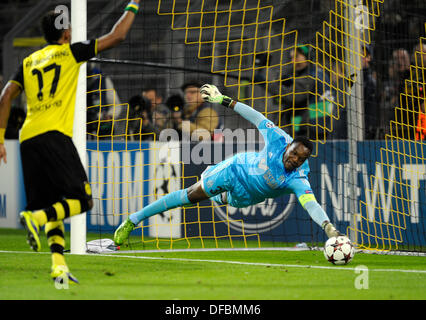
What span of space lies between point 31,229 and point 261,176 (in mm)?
3288

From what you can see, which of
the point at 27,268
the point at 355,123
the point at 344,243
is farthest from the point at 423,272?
the point at 27,268

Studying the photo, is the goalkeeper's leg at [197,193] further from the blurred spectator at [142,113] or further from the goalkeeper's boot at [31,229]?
the blurred spectator at [142,113]

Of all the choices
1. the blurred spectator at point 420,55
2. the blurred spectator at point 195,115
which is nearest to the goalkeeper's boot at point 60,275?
the blurred spectator at point 195,115

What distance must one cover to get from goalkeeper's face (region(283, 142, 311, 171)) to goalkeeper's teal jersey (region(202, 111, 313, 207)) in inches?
3.4

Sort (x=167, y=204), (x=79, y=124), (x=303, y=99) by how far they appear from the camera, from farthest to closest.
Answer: (x=303, y=99)
(x=167, y=204)
(x=79, y=124)

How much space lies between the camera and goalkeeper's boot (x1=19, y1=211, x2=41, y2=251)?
609 cm

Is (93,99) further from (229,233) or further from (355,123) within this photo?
(355,123)

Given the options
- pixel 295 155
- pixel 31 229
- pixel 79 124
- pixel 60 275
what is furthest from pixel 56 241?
pixel 295 155

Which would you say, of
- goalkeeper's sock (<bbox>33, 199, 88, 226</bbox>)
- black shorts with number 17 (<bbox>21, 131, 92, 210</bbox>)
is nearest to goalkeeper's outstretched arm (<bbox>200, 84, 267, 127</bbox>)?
black shorts with number 17 (<bbox>21, 131, 92, 210</bbox>)

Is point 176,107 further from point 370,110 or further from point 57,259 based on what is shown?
point 57,259

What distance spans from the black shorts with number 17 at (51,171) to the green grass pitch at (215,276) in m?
0.74

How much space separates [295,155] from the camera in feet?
27.6

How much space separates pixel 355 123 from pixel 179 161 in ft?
9.67

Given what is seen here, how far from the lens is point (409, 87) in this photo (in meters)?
11.5
